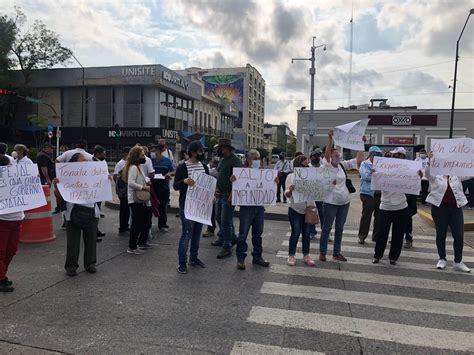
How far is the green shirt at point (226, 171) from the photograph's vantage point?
667 cm

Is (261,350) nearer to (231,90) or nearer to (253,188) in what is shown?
(253,188)

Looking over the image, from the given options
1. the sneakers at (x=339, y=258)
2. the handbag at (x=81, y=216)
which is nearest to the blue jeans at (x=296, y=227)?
the sneakers at (x=339, y=258)

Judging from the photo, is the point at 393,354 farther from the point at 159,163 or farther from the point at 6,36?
the point at 6,36

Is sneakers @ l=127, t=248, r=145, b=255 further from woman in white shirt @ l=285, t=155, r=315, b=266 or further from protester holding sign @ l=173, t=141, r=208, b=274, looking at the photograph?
woman in white shirt @ l=285, t=155, r=315, b=266

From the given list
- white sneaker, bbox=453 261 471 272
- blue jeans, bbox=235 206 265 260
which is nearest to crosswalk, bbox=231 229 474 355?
white sneaker, bbox=453 261 471 272

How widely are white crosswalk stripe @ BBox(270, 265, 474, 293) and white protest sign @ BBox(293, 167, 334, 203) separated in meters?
1.08

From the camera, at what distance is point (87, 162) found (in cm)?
613

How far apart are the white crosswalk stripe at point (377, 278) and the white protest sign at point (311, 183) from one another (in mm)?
1081

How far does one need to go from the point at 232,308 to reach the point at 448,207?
3.93m

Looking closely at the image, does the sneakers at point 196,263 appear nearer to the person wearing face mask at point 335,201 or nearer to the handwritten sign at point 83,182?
the handwritten sign at point 83,182

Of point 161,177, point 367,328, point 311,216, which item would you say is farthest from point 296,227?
point 161,177

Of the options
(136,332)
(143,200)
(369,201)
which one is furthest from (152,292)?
(369,201)

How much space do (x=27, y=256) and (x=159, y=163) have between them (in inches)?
127

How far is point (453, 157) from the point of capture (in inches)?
245
